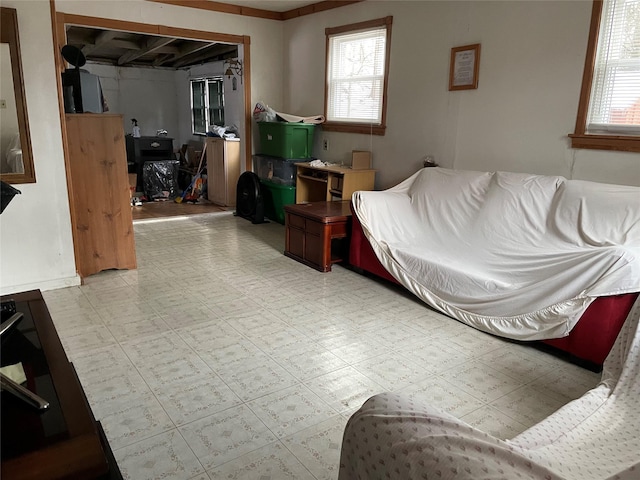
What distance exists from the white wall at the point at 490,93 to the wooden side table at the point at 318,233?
2.96 feet

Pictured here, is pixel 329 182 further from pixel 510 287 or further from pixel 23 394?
pixel 23 394

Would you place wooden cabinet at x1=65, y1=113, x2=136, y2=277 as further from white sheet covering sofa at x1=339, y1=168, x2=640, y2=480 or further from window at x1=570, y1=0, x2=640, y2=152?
window at x1=570, y1=0, x2=640, y2=152

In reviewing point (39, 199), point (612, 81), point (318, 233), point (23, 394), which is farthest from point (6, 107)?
point (612, 81)

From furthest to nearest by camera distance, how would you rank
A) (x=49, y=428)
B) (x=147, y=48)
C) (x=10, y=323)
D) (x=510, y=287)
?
(x=147, y=48) → (x=510, y=287) → (x=10, y=323) → (x=49, y=428)

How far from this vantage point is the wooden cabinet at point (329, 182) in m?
4.82

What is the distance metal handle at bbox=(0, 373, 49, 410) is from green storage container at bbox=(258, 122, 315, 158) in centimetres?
447

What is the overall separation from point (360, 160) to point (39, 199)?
9.66 ft

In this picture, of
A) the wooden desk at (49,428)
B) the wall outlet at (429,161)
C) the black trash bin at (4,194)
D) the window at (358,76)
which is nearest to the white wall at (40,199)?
the wooden desk at (49,428)

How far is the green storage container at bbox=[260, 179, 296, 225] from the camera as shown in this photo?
5660 millimetres

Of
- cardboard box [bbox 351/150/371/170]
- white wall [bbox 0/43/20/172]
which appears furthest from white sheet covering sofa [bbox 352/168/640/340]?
white wall [bbox 0/43/20/172]

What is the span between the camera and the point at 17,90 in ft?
10.6

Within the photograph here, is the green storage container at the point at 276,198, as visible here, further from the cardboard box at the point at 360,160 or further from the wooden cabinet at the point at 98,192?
the wooden cabinet at the point at 98,192

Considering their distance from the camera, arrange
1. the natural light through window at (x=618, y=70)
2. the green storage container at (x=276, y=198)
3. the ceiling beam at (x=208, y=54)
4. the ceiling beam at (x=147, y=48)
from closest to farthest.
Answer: the natural light through window at (x=618, y=70), the green storage container at (x=276, y=198), the ceiling beam at (x=147, y=48), the ceiling beam at (x=208, y=54)

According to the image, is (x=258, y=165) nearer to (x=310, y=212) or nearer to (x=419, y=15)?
(x=310, y=212)
